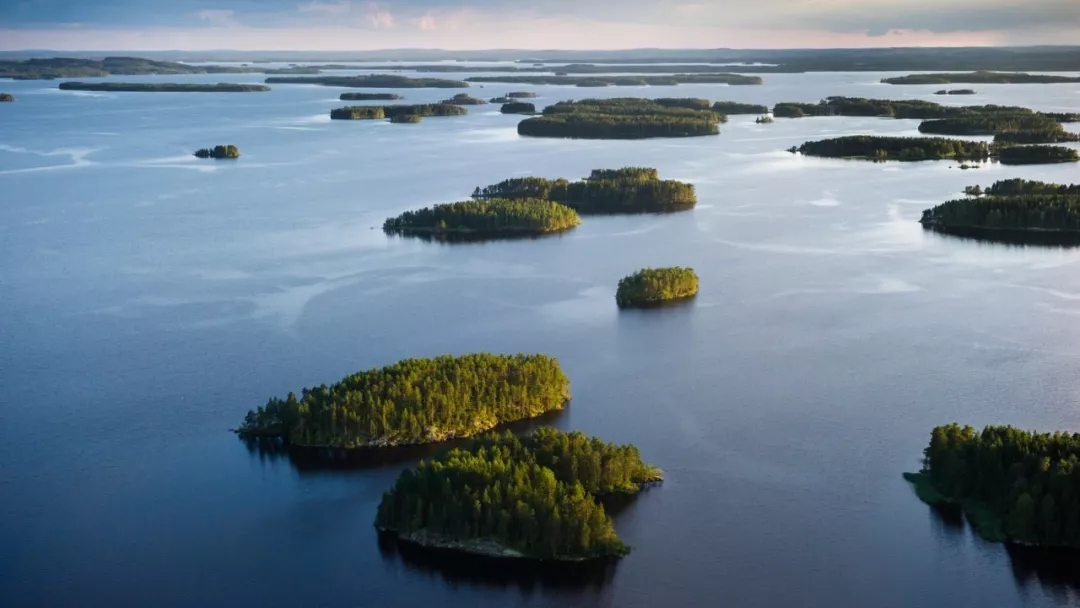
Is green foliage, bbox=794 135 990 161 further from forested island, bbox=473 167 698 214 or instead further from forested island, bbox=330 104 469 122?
forested island, bbox=330 104 469 122

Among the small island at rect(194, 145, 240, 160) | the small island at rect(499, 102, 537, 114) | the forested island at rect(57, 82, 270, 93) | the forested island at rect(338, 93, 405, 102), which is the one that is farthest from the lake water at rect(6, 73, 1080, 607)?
the forested island at rect(57, 82, 270, 93)

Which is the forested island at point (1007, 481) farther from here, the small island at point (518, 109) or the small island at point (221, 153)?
the small island at point (518, 109)

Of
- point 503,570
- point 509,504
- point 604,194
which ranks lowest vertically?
point 503,570

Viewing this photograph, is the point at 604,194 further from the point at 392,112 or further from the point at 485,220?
the point at 392,112

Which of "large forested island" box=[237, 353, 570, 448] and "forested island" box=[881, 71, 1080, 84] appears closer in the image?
"large forested island" box=[237, 353, 570, 448]

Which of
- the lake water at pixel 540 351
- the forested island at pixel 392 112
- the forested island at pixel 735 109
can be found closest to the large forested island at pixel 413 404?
the lake water at pixel 540 351

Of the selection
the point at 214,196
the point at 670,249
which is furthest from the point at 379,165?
the point at 670,249

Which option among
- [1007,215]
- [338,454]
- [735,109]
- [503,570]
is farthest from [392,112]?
[503,570]
